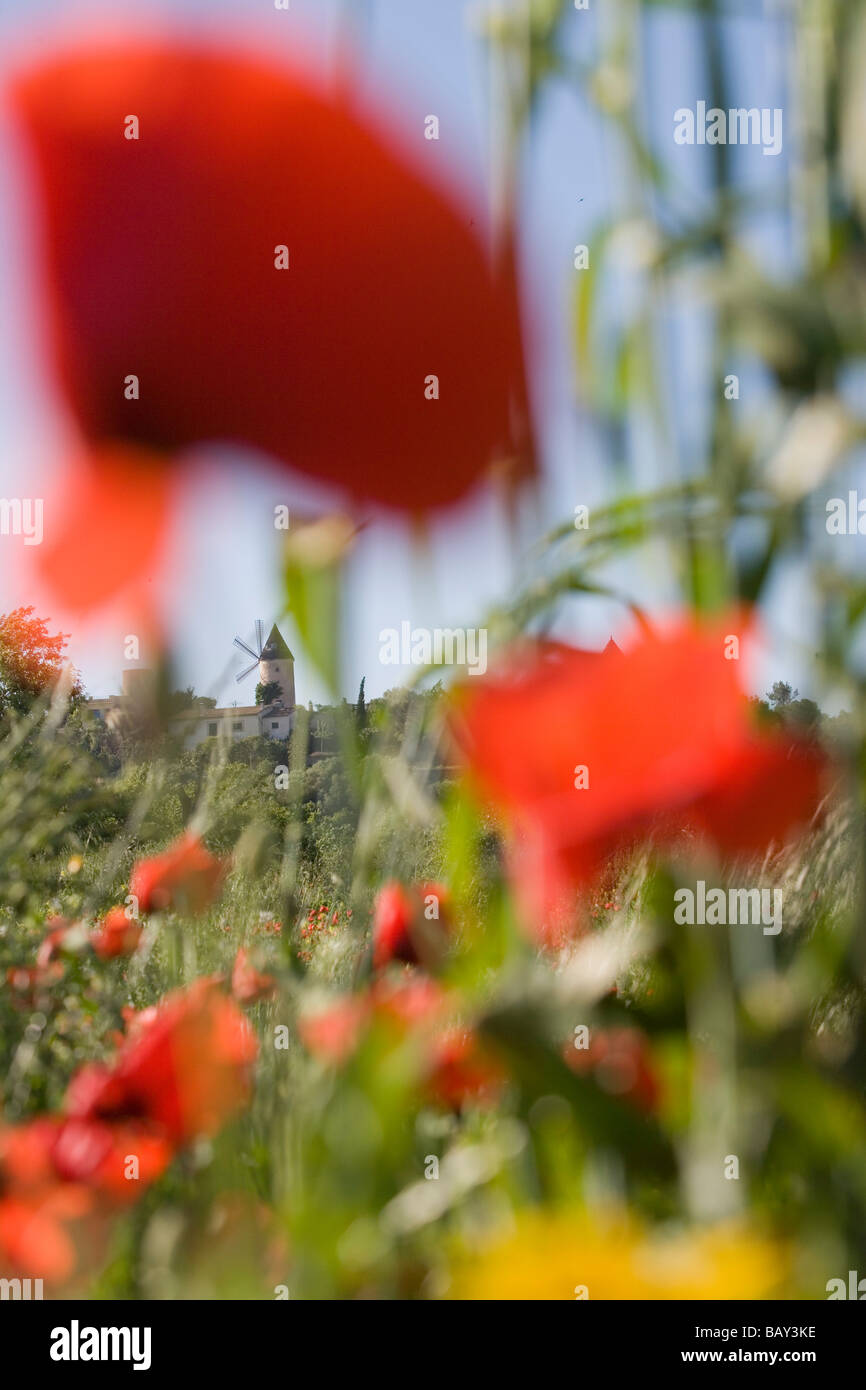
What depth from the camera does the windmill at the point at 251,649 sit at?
41cm

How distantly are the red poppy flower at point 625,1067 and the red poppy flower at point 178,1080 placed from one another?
0.08 metres

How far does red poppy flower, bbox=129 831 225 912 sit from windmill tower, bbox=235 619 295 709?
67 mm

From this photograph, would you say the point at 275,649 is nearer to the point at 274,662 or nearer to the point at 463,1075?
the point at 274,662

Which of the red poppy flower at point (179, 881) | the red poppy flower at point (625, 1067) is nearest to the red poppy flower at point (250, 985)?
the red poppy flower at point (179, 881)

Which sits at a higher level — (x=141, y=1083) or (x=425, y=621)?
(x=425, y=621)

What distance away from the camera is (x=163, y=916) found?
0.50m

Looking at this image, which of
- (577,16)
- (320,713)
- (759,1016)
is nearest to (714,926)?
(759,1016)

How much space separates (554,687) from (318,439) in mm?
124

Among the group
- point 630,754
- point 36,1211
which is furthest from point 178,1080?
point 630,754

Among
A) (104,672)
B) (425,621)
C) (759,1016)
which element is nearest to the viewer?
(759,1016)

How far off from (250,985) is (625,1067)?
183mm

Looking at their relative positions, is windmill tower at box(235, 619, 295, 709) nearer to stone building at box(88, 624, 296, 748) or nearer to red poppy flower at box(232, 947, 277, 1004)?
stone building at box(88, 624, 296, 748)
